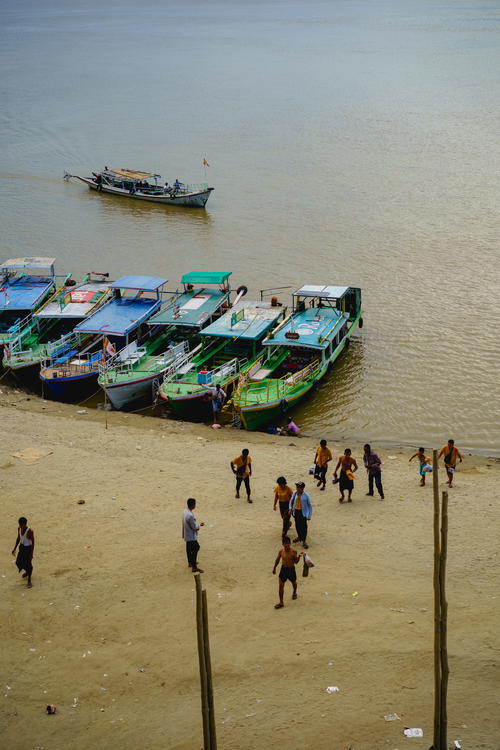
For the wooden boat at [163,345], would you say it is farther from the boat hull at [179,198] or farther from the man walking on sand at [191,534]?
the boat hull at [179,198]

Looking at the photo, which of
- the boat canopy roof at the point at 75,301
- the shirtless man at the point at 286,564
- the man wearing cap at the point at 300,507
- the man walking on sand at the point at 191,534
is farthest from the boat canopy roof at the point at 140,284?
the shirtless man at the point at 286,564

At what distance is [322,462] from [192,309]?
1084 cm

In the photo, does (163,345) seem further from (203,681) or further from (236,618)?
(203,681)

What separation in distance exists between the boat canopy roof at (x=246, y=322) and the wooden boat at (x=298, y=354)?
1.25 ft

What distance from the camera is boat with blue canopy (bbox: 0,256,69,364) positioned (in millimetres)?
25094

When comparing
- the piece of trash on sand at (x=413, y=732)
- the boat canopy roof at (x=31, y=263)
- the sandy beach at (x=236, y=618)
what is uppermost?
the boat canopy roof at (x=31, y=263)

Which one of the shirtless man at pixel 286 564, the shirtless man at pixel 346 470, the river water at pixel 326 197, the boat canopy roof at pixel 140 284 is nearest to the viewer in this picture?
the shirtless man at pixel 286 564

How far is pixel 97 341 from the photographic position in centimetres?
2364

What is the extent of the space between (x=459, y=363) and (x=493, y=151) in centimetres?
3091

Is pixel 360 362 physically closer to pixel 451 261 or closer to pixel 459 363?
pixel 459 363

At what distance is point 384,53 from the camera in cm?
10731

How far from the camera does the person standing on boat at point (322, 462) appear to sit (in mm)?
14345

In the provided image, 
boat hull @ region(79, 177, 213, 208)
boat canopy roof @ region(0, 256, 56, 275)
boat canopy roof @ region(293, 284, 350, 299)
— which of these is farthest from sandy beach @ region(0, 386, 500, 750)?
boat hull @ region(79, 177, 213, 208)

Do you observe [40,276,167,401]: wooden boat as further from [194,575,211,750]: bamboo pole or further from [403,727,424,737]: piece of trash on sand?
[403,727,424,737]: piece of trash on sand
